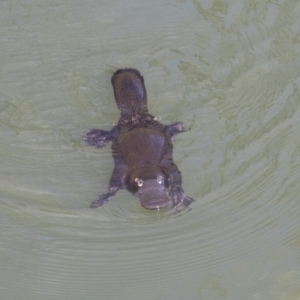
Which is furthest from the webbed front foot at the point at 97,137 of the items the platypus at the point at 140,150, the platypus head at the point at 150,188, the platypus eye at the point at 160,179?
the platypus eye at the point at 160,179

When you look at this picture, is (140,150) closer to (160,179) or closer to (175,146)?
(160,179)

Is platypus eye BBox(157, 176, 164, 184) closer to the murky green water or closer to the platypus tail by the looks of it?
the murky green water

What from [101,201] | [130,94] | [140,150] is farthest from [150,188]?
[130,94]

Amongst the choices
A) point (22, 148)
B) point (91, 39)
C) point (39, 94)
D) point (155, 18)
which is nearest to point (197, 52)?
point (155, 18)

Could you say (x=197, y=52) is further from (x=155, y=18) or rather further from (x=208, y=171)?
(x=208, y=171)

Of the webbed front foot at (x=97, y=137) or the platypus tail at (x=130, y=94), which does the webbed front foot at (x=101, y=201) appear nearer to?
the webbed front foot at (x=97, y=137)

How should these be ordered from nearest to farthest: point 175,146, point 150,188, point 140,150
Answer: point 150,188, point 140,150, point 175,146

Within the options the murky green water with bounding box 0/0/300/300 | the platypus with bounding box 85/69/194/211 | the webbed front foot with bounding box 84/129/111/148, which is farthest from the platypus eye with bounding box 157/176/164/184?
the webbed front foot with bounding box 84/129/111/148
